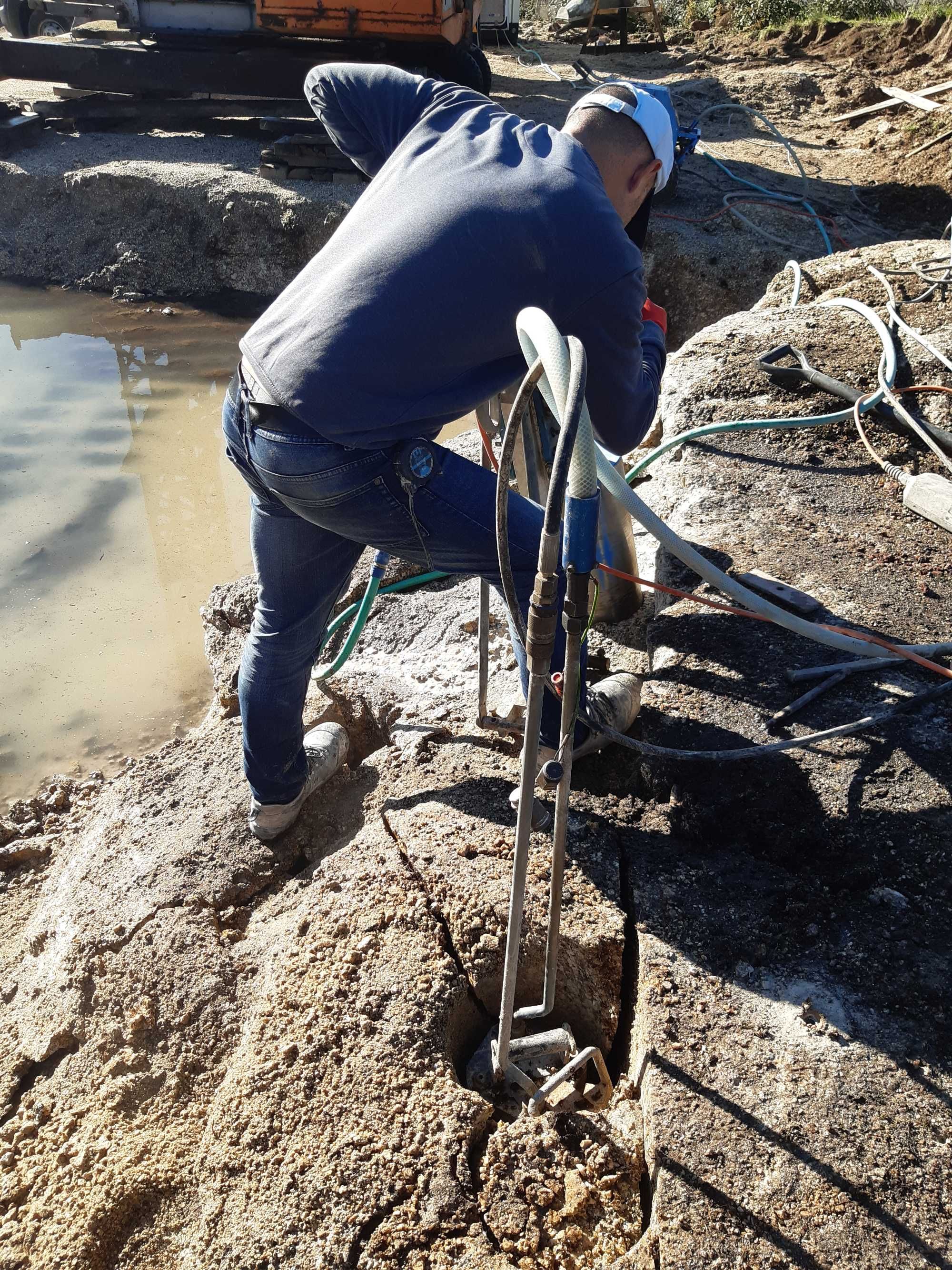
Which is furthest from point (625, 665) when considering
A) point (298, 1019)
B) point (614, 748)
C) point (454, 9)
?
point (454, 9)

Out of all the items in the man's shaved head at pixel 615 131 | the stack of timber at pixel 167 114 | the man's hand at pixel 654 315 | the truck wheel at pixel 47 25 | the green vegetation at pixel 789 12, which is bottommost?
the man's hand at pixel 654 315

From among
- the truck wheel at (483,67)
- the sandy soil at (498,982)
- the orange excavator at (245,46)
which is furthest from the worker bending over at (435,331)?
the truck wheel at (483,67)

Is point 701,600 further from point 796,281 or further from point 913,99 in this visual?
point 913,99

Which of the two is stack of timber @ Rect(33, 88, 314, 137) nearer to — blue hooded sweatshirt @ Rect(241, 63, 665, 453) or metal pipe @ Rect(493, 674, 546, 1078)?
blue hooded sweatshirt @ Rect(241, 63, 665, 453)

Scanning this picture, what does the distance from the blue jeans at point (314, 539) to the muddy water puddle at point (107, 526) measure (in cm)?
152

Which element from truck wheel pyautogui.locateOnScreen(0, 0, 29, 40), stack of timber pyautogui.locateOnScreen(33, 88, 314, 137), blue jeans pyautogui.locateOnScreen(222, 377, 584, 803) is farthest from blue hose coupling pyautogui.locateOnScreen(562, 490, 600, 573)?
truck wheel pyautogui.locateOnScreen(0, 0, 29, 40)

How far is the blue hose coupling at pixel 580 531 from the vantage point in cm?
138

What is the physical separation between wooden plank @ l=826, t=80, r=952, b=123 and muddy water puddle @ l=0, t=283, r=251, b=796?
7.39m

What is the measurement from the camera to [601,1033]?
1815 mm

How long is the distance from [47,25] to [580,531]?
13.1 meters

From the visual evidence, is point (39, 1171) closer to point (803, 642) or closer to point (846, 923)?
point (846, 923)

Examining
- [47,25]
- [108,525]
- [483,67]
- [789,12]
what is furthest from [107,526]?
[789,12]

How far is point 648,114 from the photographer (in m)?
1.88

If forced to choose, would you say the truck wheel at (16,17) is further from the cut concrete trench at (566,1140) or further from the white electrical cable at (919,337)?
the cut concrete trench at (566,1140)
